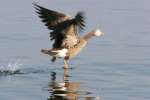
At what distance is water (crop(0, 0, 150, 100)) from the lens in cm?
1315

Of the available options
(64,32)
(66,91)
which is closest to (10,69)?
(64,32)

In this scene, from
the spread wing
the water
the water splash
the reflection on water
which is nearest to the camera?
the reflection on water

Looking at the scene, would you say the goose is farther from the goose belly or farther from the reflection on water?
the reflection on water

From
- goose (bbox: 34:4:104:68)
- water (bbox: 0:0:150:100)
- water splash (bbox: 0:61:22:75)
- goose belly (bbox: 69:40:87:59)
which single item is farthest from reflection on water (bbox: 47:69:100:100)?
goose belly (bbox: 69:40:87:59)

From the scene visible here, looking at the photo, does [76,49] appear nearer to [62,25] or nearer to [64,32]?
[64,32]

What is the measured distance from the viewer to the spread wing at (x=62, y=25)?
600 inches

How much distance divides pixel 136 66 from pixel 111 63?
65 cm

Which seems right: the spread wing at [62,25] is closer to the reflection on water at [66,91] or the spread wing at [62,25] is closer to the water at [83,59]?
the water at [83,59]

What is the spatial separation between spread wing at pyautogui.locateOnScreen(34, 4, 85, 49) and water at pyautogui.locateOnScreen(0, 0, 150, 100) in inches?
23.5

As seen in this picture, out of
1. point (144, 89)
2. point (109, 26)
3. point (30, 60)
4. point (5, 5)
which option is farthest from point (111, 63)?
point (5, 5)

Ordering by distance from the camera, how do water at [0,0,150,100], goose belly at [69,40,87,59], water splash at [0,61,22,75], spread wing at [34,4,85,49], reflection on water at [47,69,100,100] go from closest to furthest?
1. reflection on water at [47,69,100,100]
2. water at [0,0,150,100]
3. water splash at [0,61,22,75]
4. spread wing at [34,4,85,49]
5. goose belly at [69,40,87,59]

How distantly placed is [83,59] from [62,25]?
5.73 ft

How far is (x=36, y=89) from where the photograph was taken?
13195 millimetres

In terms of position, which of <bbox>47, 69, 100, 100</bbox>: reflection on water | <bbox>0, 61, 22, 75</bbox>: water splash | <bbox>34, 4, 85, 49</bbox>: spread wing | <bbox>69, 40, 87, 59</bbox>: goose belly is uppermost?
<bbox>34, 4, 85, 49</bbox>: spread wing
